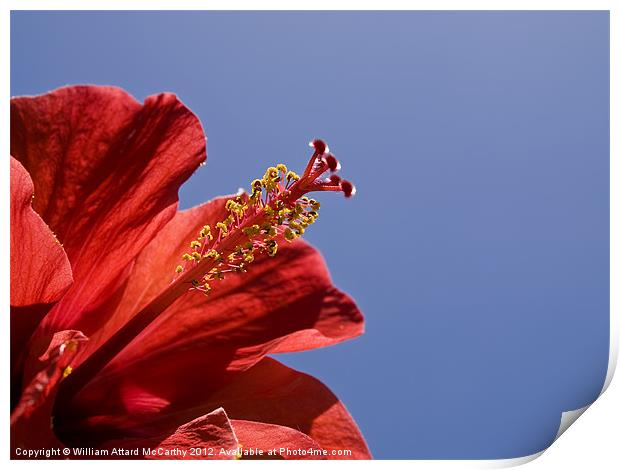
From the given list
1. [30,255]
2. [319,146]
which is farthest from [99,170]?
[319,146]

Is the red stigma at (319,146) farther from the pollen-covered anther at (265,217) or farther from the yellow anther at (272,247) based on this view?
the yellow anther at (272,247)

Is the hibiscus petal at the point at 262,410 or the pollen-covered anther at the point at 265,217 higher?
the pollen-covered anther at the point at 265,217

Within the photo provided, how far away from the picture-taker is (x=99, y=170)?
665 millimetres

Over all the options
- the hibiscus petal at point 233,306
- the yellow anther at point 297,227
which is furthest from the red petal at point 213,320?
the yellow anther at point 297,227

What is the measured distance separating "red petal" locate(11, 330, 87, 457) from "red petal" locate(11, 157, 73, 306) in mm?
62

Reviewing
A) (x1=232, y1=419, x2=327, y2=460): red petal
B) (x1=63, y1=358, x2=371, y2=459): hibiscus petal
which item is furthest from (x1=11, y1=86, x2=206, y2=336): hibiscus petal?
(x1=232, y1=419, x2=327, y2=460): red petal

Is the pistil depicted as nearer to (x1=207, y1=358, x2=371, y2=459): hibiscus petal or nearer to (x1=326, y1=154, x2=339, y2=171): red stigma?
(x1=326, y1=154, x2=339, y2=171): red stigma

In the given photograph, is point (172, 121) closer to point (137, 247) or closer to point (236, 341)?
point (137, 247)

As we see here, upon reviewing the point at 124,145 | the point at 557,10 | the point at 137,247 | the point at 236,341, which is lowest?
the point at 236,341

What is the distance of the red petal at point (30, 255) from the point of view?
0.55 metres
